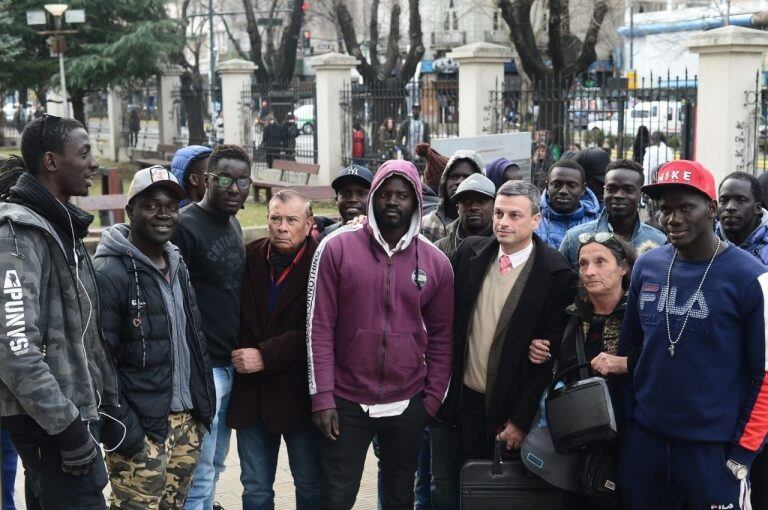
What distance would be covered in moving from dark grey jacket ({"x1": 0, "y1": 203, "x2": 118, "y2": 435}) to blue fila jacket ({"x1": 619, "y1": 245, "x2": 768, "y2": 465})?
2230 mm

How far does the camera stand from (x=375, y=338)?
4145 millimetres

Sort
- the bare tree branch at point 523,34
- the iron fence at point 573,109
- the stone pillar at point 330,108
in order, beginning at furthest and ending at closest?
1. the bare tree branch at point 523,34
2. the stone pillar at point 330,108
3. the iron fence at point 573,109

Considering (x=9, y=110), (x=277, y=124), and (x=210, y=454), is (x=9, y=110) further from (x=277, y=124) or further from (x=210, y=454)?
(x=210, y=454)

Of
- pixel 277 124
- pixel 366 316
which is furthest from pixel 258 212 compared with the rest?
pixel 366 316

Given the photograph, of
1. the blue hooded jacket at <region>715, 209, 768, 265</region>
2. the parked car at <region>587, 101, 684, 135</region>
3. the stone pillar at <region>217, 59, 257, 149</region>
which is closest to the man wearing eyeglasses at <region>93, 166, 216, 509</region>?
the blue hooded jacket at <region>715, 209, 768, 265</region>

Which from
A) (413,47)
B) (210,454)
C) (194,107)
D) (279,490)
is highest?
(413,47)

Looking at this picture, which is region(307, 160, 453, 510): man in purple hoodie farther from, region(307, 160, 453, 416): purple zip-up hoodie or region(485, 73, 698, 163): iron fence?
region(485, 73, 698, 163): iron fence

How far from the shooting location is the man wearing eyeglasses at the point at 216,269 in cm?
433

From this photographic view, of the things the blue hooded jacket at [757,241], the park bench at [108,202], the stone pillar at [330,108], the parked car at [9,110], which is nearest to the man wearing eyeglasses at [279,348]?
the blue hooded jacket at [757,241]

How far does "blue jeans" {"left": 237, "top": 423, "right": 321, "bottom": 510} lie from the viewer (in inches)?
177

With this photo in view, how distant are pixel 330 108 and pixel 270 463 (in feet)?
48.4

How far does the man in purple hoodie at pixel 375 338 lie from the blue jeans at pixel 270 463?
9.5 inches

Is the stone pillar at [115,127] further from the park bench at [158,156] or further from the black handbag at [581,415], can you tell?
the black handbag at [581,415]

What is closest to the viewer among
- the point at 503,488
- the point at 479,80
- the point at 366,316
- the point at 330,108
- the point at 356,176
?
the point at 366,316
